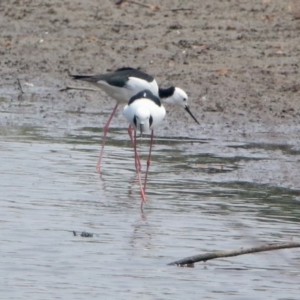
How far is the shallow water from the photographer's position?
600 cm

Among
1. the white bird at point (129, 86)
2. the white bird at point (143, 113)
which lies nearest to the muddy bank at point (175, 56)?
the white bird at point (129, 86)

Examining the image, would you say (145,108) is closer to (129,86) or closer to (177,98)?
(129,86)

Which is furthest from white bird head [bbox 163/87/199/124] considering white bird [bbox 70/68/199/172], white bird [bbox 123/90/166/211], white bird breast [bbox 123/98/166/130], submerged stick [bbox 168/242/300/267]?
submerged stick [bbox 168/242/300/267]

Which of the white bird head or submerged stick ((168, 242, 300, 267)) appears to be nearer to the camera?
submerged stick ((168, 242, 300, 267))

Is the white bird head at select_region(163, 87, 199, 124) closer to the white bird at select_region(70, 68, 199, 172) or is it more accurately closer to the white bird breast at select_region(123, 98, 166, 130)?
the white bird at select_region(70, 68, 199, 172)

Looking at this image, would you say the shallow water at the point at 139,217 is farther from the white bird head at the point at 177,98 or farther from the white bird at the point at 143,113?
the white bird at the point at 143,113

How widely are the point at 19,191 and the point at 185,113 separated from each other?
370 cm

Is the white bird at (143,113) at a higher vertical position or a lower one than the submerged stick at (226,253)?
higher

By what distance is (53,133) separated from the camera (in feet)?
34.5

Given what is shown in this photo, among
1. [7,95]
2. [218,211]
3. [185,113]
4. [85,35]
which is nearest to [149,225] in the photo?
[218,211]

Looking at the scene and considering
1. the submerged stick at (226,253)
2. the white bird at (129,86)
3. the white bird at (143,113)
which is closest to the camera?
the submerged stick at (226,253)

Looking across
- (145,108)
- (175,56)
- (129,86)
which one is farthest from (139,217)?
(175,56)

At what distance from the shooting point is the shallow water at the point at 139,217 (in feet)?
19.7

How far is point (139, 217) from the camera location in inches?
296
